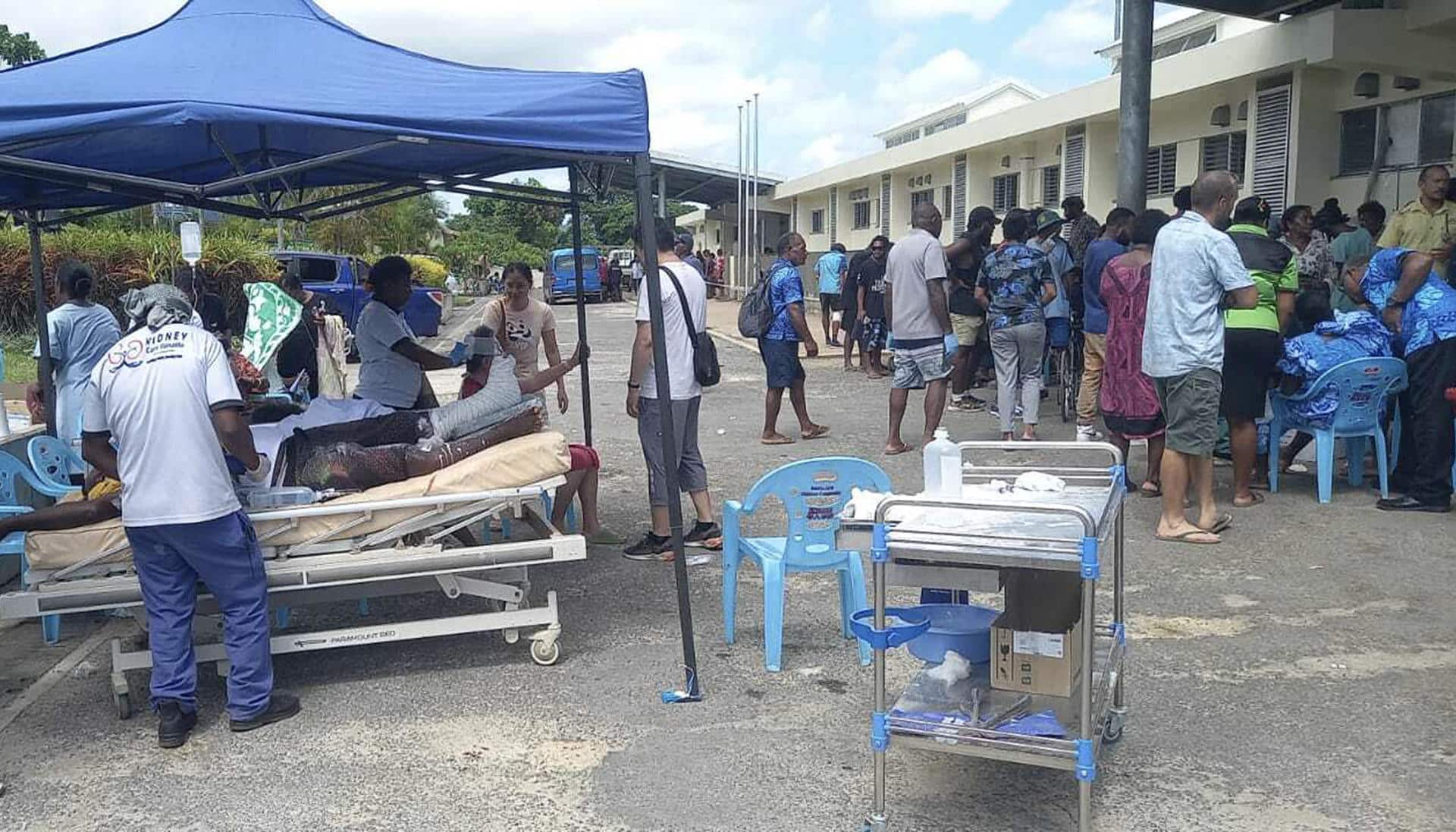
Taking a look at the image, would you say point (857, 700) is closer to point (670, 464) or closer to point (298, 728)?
point (670, 464)

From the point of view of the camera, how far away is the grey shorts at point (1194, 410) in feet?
20.2

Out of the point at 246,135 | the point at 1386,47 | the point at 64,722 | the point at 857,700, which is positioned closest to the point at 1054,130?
the point at 1386,47

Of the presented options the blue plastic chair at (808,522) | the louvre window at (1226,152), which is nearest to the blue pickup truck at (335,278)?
the louvre window at (1226,152)

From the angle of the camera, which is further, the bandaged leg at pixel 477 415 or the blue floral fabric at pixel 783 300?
the blue floral fabric at pixel 783 300

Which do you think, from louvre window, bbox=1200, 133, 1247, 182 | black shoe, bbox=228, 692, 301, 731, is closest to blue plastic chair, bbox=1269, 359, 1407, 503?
black shoe, bbox=228, 692, 301, 731

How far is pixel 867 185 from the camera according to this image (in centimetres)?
2877

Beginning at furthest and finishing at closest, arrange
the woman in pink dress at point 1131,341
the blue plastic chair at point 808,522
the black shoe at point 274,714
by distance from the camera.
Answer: the woman in pink dress at point 1131,341 → the blue plastic chair at point 808,522 → the black shoe at point 274,714

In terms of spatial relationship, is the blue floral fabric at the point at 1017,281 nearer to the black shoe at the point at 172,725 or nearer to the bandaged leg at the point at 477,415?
the bandaged leg at the point at 477,415

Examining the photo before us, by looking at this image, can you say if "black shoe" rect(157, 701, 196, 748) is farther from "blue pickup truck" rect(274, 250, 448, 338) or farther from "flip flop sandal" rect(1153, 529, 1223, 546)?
"blue pickup truck" rect(274, 250, 448, 338)

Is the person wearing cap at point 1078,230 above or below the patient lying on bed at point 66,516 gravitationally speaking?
above

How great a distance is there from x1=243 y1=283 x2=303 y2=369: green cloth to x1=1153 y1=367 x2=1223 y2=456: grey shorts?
6.32 metres

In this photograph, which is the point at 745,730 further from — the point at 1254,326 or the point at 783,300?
the point at 783,300

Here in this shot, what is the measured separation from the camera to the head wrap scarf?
165 inches

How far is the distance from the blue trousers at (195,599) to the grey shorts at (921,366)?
5538mm
